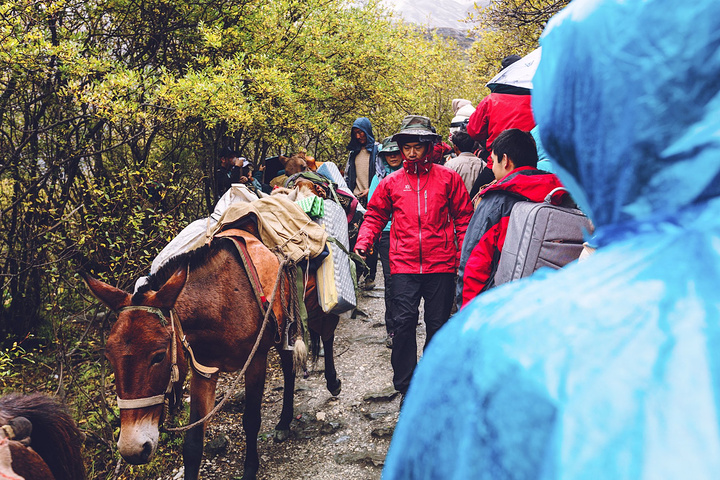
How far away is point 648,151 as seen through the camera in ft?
1.81

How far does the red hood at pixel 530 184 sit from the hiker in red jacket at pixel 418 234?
1527 mm

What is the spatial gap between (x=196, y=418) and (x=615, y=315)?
12.5 feet

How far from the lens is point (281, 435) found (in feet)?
15.7

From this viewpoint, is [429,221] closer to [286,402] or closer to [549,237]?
[549,237]

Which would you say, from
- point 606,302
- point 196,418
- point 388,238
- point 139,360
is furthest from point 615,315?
point 388,238

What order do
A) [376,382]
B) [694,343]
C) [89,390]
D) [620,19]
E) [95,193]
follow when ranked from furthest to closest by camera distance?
[376,382]
[89,390]
[95,193]
[620,19]
[694,343]

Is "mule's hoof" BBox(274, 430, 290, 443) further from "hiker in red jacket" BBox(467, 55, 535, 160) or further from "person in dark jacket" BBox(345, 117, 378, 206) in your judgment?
"person in dark jacket" BBox(345, 117, 378, 206)

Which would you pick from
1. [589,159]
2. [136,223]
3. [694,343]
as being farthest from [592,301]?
[136,223]

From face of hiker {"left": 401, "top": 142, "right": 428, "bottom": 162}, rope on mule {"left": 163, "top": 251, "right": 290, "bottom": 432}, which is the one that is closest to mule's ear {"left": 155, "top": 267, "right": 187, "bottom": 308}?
rope on mule {"left": 163, "top": 251, "right": 290, "bottom": 432}

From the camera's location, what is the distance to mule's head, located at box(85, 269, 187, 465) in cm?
302

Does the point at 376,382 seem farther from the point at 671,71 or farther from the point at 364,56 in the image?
the point at 364,56

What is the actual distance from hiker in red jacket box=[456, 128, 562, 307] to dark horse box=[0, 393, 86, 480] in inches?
90.6

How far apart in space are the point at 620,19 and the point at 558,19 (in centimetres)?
10

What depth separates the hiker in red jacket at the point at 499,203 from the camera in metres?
2.90
